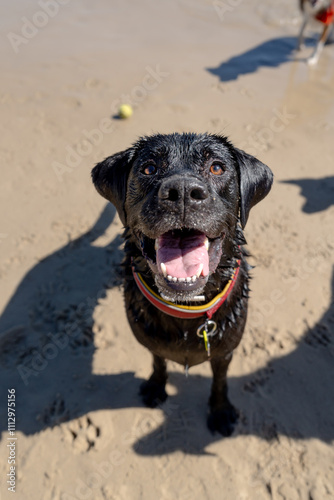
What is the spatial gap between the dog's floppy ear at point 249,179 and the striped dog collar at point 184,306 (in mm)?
420

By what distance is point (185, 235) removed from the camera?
85.4 inches

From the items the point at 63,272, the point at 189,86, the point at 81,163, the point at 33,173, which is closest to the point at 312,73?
the point at 189,86

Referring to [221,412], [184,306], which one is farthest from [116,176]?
[221,412]

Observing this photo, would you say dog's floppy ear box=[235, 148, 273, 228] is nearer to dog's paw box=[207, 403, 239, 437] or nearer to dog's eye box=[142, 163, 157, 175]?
dog's eye box=[142, 163, 157, 175]

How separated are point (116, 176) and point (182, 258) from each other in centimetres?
82

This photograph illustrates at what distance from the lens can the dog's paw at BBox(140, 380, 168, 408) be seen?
10.5 ft

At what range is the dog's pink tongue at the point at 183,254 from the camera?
1972 millimetres

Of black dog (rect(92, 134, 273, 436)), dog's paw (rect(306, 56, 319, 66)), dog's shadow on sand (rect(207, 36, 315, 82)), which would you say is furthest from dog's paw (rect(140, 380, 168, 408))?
dog's paw (rect(306, 56, 319, 66))

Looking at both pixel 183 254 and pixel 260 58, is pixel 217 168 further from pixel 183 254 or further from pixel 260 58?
pixel 260 58

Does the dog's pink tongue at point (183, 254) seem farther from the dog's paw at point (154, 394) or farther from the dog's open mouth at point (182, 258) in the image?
the dog's paw at point (154, 394)

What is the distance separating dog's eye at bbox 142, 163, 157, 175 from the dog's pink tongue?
40 cm

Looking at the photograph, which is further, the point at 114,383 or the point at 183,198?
the point at 114,383

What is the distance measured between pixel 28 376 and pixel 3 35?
24.4 ft

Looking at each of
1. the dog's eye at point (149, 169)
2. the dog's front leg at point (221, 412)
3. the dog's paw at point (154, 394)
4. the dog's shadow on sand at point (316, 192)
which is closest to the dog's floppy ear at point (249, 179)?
the dog's eye at point (149, 169)
